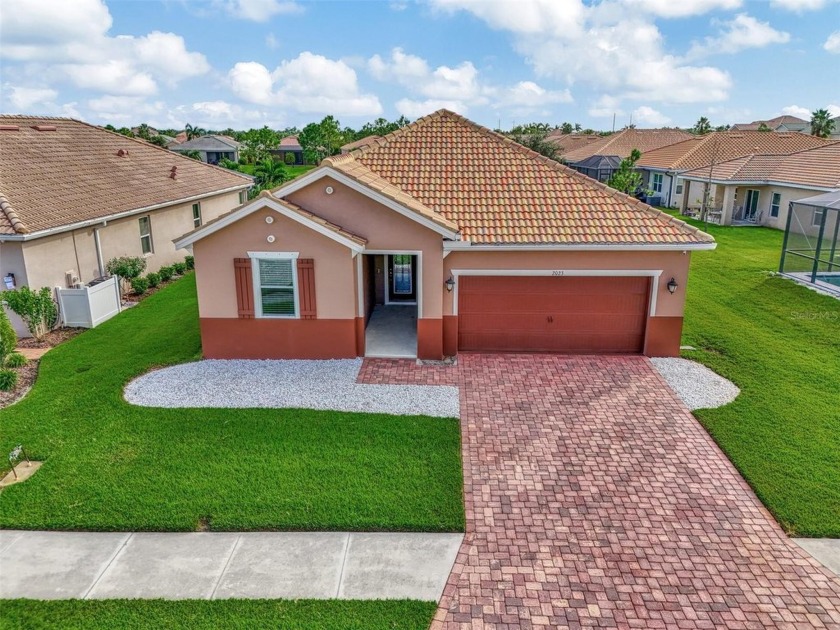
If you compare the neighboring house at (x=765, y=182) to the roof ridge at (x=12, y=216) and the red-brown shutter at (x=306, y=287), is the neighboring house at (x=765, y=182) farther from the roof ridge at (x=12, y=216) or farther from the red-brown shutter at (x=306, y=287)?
the roof ridge at (x=12, y=216)

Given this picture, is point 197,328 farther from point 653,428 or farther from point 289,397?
point 653,428

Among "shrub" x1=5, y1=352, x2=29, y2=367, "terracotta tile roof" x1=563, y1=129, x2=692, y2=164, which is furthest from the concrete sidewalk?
"terracotta tile roof" x1=563, y1=129, x2=692, y2=164

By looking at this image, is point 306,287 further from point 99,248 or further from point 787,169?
point 787,169

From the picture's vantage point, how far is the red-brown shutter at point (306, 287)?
1391 cm

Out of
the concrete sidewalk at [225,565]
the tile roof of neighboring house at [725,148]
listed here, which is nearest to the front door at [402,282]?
the concrete sidewalk at [225,565]

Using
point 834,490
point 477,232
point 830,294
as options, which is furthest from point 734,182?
point 834,490

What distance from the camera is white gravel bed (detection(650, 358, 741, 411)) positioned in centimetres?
1269

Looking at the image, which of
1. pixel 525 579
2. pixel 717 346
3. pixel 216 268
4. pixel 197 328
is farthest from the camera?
pixel 197 328

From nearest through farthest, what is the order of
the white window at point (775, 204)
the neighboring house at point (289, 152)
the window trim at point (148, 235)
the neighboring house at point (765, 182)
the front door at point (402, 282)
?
the front door at point (402, 282) < the window trim at point (148, 235) < the neighboring house at point (765, 182) < the white window at point (775, 204) < the neighboring house at point (289, 152)

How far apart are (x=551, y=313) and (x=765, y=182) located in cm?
2687

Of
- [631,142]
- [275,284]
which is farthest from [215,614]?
[631,142]

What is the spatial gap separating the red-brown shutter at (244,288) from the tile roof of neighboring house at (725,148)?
119ft

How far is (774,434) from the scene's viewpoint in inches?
443

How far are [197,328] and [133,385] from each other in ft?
13.3
